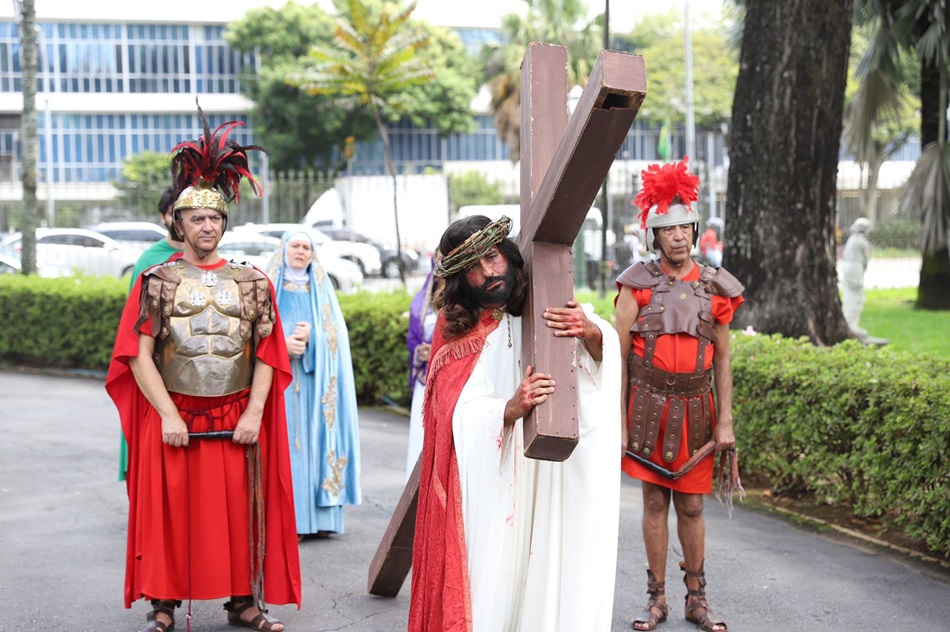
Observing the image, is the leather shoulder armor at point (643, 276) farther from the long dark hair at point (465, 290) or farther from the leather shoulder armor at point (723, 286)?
the long dark hair at point (465, 290)

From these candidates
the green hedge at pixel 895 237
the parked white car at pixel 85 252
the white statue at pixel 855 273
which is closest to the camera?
the white statue at pixel 855 273

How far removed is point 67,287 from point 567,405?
526 inches

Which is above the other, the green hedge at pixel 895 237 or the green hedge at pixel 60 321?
the green hedge at pixel 895 237

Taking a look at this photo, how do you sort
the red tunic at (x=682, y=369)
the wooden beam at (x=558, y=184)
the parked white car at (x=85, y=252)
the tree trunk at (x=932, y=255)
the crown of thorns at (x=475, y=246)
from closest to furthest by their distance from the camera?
the wooden beam at (x=558, y=184) < the crown of thorns at (x=475, y=246) < the red tunic at (x=682, y=369) < the tree trunk at (x=932, y=255) < the parked white car at (x=85, y=252)

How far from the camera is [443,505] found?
13.0 ft

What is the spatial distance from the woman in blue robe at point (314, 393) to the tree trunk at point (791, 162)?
15.7ft

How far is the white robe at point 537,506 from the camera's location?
3.91 m

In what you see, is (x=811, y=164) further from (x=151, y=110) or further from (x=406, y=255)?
(x=151, y=110)

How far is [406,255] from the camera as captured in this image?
1195 inches

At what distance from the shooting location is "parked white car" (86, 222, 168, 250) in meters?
29.3

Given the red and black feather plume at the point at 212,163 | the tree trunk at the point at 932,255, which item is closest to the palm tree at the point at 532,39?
the tree trunk at the point at 932,255

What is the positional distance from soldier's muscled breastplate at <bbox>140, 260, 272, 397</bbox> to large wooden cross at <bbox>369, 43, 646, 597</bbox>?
1895mm

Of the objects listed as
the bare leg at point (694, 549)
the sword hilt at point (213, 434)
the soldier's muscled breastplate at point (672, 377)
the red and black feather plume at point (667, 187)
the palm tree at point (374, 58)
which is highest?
the palm tree at point (374, 58)

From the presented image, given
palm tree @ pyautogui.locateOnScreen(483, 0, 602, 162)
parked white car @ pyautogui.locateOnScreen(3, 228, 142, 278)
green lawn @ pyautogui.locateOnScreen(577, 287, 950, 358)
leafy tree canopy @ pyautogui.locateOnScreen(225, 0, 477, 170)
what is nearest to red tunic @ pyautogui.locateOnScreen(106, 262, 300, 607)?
green lawn @ pyautogui.locateOnScreen(577, 287, 950, 358)
